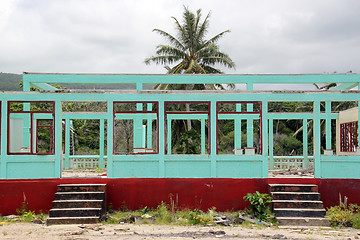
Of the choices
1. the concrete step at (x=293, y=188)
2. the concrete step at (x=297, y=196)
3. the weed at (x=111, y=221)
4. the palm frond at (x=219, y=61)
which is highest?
the palm frond at (x=219, y=61)

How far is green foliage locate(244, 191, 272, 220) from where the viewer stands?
11688mm

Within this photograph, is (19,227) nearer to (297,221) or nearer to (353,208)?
(297,221)

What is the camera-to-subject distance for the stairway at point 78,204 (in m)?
11.3

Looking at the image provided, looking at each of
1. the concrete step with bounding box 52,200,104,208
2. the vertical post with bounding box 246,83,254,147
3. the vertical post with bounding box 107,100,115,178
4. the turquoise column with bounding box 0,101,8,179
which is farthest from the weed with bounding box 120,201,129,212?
the vertical post with bounding box 246,83,254,147

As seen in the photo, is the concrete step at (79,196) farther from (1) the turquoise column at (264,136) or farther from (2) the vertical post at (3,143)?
(1) the turquoise column at (264,136)

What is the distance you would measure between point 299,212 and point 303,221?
30 cm

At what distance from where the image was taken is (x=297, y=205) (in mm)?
11664

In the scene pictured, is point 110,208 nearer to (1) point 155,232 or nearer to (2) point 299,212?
(1) point 155,232

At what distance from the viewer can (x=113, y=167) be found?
12.6 meters

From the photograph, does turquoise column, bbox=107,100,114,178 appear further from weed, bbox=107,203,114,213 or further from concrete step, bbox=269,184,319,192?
concrete step, bbox=269,184,319,192

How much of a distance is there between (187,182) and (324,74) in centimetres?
659

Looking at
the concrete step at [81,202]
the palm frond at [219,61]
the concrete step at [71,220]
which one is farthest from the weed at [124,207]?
the palm frond at [219,61]

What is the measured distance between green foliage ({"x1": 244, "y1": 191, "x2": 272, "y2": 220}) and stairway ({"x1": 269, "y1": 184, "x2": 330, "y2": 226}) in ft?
0.66

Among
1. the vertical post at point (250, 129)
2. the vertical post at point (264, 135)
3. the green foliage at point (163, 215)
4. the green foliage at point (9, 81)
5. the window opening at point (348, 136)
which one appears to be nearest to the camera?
the green foliage at point (163, 215)
